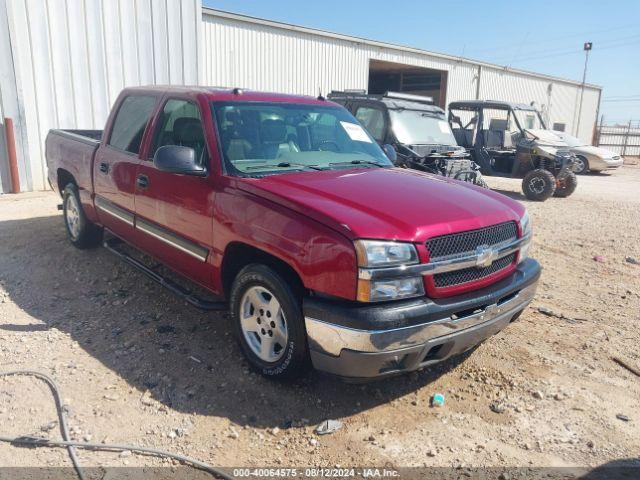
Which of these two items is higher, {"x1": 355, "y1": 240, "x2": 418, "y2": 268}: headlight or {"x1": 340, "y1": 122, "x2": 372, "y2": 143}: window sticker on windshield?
{"x1": 340, "y1": 122, "x2": 372, "y2": 143}: window sticker on windshield

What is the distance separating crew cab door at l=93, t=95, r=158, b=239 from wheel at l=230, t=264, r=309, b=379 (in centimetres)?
172

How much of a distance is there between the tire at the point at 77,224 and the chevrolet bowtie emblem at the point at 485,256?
438 cm

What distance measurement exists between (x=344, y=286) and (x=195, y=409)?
51.4 inches

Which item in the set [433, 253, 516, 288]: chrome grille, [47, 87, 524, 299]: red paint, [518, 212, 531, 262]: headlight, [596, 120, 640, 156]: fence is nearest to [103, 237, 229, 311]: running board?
[47, 87, 524, 299]: red paint

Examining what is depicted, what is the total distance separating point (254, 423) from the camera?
312 cm

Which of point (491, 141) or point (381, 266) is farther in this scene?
point (491, 141)

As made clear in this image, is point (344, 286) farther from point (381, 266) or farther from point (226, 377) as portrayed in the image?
point (226, 377)

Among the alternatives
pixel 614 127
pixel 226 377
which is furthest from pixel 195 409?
pixel 614 127

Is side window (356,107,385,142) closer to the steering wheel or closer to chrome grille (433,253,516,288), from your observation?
the steering wheel

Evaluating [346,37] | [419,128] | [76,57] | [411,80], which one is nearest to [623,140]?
[411,80]

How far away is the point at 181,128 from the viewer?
420 cm

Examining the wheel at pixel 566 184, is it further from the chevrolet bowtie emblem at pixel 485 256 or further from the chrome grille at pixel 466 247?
the chevrolet bowtie emblem at pixel 485 256

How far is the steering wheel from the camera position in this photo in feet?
13.9

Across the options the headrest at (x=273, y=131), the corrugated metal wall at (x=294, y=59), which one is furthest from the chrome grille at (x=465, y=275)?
the corrugated metal wall at (x=294, y=59)
